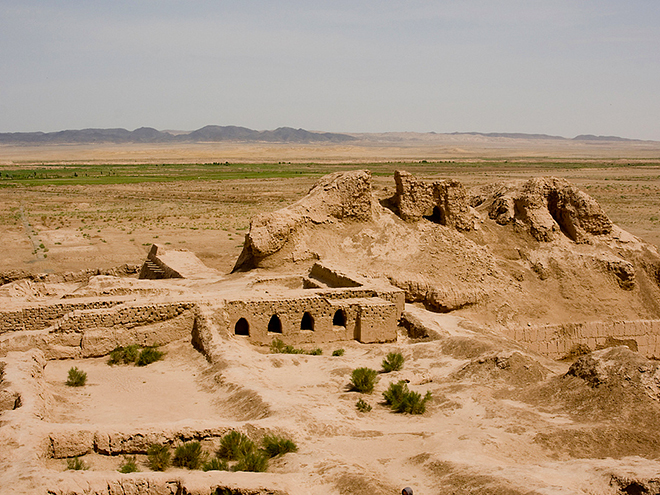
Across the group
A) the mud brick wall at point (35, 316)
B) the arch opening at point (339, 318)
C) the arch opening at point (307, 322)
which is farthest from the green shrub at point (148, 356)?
the arch opening at point (339, 318)

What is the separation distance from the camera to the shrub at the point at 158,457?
845 cm

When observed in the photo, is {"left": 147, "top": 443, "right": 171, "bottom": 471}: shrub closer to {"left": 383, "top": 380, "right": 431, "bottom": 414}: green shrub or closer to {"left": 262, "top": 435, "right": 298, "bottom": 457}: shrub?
{"left": 262, "top": 435, "right": 298, "bottom": 457}: shrub

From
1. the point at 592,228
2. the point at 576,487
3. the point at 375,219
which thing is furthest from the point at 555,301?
the point at 576,487

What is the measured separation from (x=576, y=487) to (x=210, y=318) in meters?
8.29

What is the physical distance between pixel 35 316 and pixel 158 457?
6743mm

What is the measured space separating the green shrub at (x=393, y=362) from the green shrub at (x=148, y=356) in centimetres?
448

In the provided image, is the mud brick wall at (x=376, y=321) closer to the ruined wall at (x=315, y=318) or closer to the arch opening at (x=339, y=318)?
the ruined wall at (x=315, y=318)

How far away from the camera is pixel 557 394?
10586 mm

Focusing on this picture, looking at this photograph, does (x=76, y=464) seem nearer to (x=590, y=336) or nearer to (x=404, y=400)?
(x=404, y=400)

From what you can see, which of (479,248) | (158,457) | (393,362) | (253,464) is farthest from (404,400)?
(479,248)

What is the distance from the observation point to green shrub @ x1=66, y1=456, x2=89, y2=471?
816cm

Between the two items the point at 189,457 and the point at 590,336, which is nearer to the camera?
the point at 189,457

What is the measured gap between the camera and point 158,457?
335 inches

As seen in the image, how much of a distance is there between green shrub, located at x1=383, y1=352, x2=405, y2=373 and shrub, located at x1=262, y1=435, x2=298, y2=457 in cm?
402
